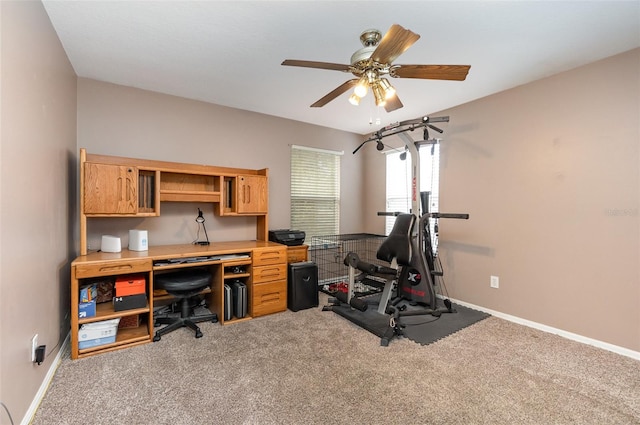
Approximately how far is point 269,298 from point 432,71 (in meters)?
2.61

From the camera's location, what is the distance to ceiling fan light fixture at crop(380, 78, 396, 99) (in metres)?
1.85

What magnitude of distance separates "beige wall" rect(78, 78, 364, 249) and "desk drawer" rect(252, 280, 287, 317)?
903 millimetres

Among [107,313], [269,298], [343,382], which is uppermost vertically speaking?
[107,313]

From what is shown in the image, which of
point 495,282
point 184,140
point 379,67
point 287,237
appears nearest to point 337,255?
point 287,237

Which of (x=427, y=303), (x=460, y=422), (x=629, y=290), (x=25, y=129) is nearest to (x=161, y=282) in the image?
(x=25, y=129)

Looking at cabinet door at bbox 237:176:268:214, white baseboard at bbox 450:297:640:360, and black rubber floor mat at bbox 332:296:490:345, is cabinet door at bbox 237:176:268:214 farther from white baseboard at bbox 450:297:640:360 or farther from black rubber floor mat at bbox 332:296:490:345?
white baseboard at bbox 450:297:640:360

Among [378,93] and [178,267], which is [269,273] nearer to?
[178,267]

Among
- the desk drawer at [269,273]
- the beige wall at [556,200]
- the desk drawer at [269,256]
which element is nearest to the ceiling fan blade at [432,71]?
the beige wall at [556,200]

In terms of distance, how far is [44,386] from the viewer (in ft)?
5.92

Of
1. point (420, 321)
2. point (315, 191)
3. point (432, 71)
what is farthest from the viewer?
point (315, 191)

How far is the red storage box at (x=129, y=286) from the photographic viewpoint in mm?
2398

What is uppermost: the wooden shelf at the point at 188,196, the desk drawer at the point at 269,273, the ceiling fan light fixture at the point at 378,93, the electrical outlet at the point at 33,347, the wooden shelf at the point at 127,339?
the ceiling fan light fixture at the point at 378,93

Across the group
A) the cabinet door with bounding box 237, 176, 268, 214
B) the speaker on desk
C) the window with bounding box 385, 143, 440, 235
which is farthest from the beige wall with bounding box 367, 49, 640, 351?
the cabinet door with bounding box 237, 176, 268, 214

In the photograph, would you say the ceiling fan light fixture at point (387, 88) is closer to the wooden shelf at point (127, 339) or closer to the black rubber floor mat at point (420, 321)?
the black rubber floor mat at point (420, 321)
